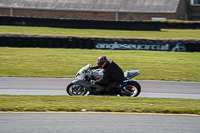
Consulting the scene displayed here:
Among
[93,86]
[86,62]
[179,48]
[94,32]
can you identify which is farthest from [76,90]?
[94,32]

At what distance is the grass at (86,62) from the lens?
50.2 feet

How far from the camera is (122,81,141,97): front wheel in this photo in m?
10.3

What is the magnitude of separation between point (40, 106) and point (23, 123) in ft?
4.50

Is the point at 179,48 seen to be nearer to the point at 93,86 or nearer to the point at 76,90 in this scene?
the point at 93,86

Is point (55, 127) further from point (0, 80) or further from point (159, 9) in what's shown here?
point (159, 9)

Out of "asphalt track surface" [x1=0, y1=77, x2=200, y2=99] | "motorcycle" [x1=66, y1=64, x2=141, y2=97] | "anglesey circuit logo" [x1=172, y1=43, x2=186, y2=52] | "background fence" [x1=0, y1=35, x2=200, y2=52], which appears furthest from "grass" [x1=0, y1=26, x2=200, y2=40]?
"motorcycle" [x1=66, y1=64, x2=141, y2=97]

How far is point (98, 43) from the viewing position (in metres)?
22.9

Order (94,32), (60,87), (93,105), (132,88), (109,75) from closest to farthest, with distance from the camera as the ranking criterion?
(93,105)
(109,75)
(132,88)
(60,87)
(94,32)

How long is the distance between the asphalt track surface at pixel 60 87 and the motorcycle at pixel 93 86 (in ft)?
2.01

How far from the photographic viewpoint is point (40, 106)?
26.1 feet

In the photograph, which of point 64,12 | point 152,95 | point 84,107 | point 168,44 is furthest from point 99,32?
point 84,107

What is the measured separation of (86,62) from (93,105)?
1046 centimetres

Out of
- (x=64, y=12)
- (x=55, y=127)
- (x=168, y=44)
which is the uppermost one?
(x=64, y=12)

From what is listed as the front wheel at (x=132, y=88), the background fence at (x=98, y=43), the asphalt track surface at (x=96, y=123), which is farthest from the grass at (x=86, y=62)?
the asphalt track surface at (x=96, y=123)
